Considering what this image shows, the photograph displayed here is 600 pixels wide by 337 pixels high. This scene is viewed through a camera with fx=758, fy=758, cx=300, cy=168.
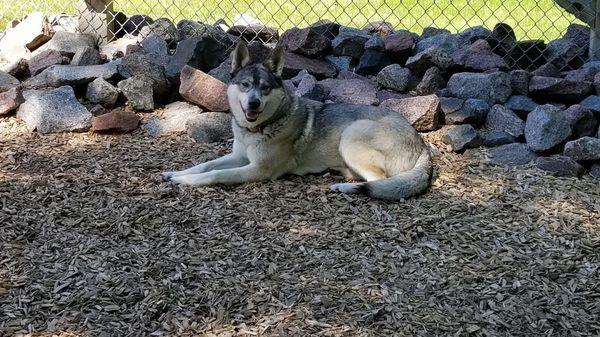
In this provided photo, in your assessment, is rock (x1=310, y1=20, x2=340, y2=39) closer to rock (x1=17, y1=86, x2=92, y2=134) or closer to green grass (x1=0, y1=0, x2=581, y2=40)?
green grass (x1=0, y1=0, x2=581, y2=40)

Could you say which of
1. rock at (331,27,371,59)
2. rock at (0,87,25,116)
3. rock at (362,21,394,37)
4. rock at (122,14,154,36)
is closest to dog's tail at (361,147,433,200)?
rock at (331,27,371,59)

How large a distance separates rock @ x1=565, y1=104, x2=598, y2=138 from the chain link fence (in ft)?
4.32

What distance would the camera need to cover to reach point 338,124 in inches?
226

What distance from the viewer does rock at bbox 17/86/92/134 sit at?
20.2 ft

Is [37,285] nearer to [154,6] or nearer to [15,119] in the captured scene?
[15,119]

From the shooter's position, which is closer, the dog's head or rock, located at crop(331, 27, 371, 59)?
the dog's head

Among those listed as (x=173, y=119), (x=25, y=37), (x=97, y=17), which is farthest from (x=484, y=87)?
(x=25, y=37)

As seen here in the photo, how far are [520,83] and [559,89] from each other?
34cm

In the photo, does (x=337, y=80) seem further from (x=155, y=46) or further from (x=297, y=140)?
(x=155, y=46)

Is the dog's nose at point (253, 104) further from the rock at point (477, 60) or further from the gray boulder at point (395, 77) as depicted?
the rock at point (477, 60)

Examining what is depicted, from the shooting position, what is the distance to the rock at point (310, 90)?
6.54 m

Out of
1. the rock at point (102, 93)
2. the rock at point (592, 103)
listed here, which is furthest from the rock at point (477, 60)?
the rock at point (102, 93)

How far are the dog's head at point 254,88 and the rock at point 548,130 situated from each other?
198 cm

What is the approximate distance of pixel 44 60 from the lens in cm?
702
